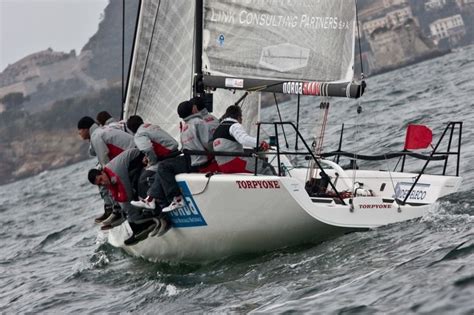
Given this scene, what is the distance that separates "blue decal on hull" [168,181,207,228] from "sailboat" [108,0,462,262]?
1 centimetres

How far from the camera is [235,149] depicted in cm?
880

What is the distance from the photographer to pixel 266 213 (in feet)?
27.4

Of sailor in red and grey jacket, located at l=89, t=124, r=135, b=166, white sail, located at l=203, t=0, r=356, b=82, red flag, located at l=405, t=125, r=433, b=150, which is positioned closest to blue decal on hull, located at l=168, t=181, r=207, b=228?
sailor in red and grey jacket, located at l=89, t=124, r=135, b=166

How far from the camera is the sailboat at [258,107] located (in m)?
8.33

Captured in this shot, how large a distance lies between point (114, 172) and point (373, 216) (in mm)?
2504

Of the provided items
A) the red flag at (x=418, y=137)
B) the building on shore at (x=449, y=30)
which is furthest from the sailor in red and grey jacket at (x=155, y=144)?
the building on shore at (x=449, y=30)

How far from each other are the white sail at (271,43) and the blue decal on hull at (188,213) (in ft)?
4.90

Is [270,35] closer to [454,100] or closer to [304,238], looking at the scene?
[304,238]

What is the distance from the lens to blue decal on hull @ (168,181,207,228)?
8.73 metres

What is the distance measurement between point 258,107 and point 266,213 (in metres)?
2.98

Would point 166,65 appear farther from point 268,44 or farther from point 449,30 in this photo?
point 449,30

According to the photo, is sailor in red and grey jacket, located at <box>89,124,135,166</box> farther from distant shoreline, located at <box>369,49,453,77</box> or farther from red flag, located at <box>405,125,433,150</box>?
distant shoreline, located at <box>369,49,453,77</box>

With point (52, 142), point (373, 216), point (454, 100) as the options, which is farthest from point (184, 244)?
point (52, 142)

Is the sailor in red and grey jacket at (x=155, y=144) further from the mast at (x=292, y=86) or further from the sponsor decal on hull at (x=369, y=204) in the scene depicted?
the sponsor decal on hull at (x=369, y=204)
